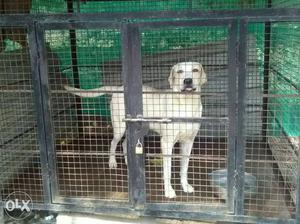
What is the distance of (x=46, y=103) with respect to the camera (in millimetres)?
3637

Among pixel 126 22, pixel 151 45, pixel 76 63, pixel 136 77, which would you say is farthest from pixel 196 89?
pixel 76 63

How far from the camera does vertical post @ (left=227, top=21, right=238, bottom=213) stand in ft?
10.5

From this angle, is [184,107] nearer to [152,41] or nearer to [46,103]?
[46,103]

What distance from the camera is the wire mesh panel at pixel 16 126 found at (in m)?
4.53

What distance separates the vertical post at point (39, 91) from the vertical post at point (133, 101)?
2.54ft

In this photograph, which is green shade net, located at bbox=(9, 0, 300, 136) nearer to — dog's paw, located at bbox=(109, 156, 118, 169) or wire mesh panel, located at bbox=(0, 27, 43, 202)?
wire mesh panel, located at bbox=(0, 27, 43, 202)

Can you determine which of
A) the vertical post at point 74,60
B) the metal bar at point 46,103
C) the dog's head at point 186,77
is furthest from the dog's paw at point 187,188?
the vertical post at point 74,60

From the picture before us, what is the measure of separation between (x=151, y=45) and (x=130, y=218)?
2660 millimetres

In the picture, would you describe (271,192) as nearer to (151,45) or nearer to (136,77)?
(136,77)

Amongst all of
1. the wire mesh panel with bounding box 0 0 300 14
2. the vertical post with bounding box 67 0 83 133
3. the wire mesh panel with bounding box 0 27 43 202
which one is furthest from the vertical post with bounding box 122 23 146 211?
the vertical post with bounding box 67 0 83 133

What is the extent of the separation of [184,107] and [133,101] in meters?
0.90

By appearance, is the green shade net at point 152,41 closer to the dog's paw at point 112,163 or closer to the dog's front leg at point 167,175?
the dog's paw at point 112,163

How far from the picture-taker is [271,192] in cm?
447

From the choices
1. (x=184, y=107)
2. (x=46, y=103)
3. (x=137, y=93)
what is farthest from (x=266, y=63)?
(x=46, y=103)
